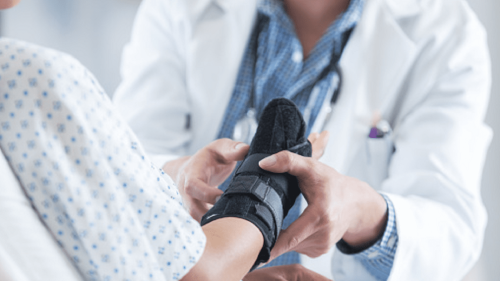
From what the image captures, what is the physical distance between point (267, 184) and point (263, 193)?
2 cm

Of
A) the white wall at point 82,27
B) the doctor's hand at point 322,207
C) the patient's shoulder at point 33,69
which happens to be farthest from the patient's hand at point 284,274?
the white wall at point 82,27

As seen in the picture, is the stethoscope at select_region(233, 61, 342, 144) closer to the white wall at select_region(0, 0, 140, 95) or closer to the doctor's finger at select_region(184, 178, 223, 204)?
the doctor's finger at select_region(184, 178, 223, 204)

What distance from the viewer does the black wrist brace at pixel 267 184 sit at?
380 millimetres

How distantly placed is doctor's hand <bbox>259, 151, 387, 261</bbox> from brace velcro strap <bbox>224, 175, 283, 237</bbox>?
2 centimetres

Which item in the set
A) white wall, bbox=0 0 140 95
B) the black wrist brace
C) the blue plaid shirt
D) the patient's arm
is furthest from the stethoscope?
white wall, bbox=0 0 140 95

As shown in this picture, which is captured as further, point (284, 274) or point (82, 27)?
point (82, 27)

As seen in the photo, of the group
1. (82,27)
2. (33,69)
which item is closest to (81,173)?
(33,69)

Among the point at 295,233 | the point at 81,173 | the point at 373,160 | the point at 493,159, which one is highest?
the point at 81,173

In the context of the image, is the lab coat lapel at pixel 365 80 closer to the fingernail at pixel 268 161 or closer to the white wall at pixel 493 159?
the fingernail at pixel 268 161

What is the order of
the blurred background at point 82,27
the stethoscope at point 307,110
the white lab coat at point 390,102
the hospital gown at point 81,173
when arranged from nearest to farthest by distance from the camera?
the hospital gown at point 81,173 → the white lab coat at point 390,102 → the stethoscope at point 307,110 → the blurred background at point 82,27

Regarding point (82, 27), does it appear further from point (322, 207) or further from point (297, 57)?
point (322, 207)

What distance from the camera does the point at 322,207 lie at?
1.54ft

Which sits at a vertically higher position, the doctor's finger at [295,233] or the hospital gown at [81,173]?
the hospital gown at [81,173]

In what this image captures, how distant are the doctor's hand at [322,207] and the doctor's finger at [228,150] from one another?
0.08 meters
